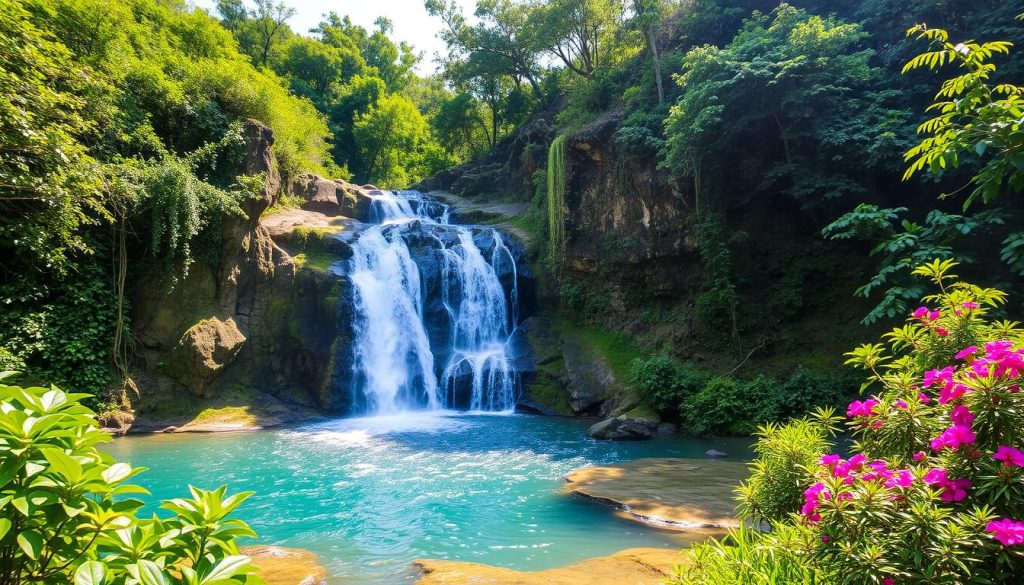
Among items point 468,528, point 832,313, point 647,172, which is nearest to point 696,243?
point 647,172

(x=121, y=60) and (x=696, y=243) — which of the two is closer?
(x=121, y=60)

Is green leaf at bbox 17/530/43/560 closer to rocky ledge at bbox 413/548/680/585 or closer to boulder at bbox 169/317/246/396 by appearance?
rocky ledge at bbox 413/548/680/585

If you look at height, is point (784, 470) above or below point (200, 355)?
below

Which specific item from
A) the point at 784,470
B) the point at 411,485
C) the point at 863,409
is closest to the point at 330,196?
the point at 411,485

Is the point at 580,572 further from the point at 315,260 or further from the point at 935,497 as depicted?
the point at 315,260

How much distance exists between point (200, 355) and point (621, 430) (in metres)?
12.0

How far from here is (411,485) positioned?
29.5 ft

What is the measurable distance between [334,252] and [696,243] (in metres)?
12.9

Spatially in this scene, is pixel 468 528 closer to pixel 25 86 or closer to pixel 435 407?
pixel 435 407

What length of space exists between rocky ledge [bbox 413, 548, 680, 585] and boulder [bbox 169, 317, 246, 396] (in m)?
12.1

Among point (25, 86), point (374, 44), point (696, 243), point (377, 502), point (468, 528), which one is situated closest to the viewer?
point (468, 528)

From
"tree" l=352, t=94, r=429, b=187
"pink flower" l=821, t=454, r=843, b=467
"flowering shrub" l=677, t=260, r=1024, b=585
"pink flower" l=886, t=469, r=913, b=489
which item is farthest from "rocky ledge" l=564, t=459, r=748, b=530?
"tree" l=352, t=94, r=429, b=187

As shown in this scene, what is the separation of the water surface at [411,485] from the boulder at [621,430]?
43 cm

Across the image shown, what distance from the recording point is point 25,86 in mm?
10203
